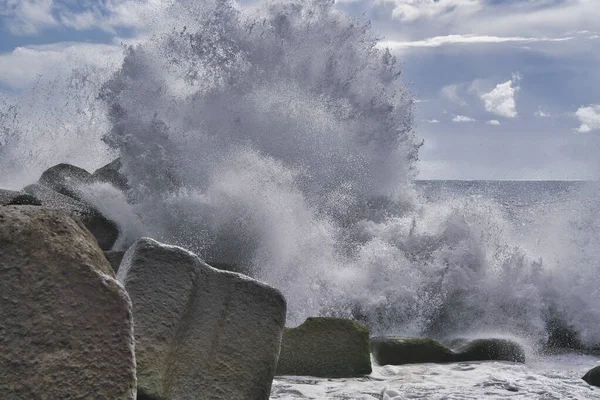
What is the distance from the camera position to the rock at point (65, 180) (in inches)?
375

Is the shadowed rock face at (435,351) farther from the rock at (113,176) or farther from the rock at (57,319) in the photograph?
the rock at (113,176)

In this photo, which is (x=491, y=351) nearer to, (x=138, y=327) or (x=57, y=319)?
(x=138, y=327)

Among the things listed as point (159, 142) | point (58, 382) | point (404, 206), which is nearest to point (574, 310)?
point (404, 206)

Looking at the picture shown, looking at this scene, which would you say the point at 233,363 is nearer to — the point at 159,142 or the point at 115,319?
the point at 115,319

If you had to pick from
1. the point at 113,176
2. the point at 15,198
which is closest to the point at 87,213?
the point at 15,198

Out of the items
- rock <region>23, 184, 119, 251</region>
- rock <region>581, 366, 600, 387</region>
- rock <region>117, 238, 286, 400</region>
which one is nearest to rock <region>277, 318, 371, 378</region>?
rock <region>117, 238, 286, 400</region>

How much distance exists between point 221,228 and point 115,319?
6.68 meters

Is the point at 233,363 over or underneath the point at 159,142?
underneath

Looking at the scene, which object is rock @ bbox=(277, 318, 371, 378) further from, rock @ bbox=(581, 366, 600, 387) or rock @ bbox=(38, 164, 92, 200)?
rock @ bbox=(38, 164, 92, 200)

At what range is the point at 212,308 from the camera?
342 centimetres

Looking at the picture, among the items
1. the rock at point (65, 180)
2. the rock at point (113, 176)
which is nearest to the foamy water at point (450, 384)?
the rock at point (65, 180)

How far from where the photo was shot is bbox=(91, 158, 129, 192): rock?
395 inches

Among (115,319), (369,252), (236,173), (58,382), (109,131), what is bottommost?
(58,382)

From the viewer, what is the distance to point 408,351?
5715 millimetres
